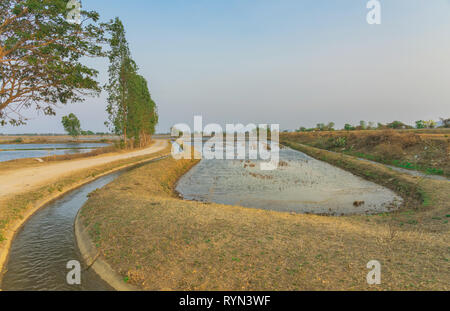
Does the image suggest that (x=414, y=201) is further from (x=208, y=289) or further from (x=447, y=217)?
(x=208, y=289)

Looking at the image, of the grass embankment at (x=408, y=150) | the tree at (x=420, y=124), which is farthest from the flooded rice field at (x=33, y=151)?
the tree at (x=420, y=124)

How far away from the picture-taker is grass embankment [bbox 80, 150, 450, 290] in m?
4.89

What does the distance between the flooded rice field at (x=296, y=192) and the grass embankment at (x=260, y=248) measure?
8.99ft

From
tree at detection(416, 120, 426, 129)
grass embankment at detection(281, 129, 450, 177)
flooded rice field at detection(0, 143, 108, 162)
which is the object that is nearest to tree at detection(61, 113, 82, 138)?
flooded rice field at detection(0, 143, 108, 162)

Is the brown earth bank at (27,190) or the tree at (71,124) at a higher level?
the tree at (71,124)

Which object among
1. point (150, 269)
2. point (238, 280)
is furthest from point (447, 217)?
point (150, 269)

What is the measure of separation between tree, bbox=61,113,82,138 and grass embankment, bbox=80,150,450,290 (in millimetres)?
87819

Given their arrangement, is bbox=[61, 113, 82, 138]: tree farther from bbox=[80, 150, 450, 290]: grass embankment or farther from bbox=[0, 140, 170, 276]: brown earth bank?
bbox=[80, 150, 450, 290]: grass embankment

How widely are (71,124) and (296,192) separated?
93042 millimetres

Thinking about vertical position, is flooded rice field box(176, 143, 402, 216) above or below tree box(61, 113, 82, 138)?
below

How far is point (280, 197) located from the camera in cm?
1473

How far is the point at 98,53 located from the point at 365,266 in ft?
58.6

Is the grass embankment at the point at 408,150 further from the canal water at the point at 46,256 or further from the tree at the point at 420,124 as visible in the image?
the tree at the point at 420,124

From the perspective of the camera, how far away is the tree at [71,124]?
259ft
